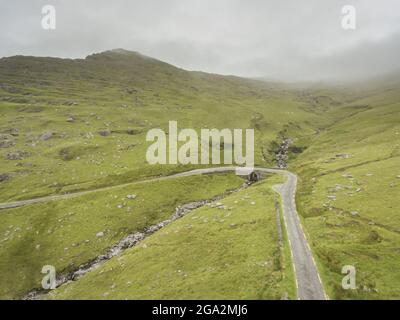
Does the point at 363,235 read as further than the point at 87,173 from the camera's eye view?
No

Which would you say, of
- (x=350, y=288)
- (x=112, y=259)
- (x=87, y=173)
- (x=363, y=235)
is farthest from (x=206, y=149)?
(x=350, y=288)

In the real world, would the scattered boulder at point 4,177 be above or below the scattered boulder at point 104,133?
below

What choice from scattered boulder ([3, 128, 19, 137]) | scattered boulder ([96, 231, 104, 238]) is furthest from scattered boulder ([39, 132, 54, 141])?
scattered boulder ([96, 231, 104, 238])

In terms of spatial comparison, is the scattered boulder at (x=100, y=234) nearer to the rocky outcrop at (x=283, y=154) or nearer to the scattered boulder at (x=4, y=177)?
the scattered boulder at (x=4, y=177)

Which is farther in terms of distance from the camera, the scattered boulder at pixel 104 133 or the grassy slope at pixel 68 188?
the scattered boulder at pixel 104 133

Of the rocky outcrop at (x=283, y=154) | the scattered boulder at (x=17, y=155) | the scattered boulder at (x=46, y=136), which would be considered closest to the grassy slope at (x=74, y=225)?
the rocky outcrop at (x=283, y=154)

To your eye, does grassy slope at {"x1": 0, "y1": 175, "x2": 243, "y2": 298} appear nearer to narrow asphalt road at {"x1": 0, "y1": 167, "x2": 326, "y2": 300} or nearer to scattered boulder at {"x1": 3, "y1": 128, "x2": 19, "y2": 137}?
narrow asphalt road at {"x1": 0, "y1": 167, "x2": 326, "y2": 300}
